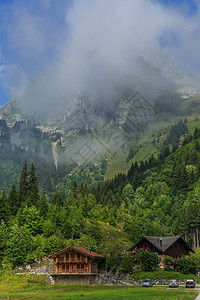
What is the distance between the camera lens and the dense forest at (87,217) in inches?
3536

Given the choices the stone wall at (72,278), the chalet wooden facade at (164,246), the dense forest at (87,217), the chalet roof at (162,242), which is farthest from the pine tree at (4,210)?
the chalet roof at (162,242)

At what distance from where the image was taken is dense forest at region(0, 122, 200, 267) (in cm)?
8981

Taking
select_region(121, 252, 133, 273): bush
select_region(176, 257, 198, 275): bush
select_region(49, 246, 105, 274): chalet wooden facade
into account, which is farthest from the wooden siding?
select_region(176, 257, 198, 275): bush

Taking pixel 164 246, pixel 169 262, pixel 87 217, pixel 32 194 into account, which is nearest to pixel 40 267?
pixel 169 262

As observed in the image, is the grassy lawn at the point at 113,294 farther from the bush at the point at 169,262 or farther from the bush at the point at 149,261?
the bush at the point at 169,262

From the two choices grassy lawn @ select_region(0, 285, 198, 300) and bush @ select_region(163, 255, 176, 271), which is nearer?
grassy lawn @ select_region(0, 285, 198, 300)

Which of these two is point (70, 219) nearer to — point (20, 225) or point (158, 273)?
point (20, 225)

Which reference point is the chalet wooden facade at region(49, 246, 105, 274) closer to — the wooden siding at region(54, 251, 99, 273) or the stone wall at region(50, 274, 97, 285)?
the wooden siding at region(54, 251, 99, 273)

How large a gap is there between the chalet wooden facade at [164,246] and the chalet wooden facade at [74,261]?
17.7 metres

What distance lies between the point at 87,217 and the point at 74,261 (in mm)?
48774

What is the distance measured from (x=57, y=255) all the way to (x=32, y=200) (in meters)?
41.1

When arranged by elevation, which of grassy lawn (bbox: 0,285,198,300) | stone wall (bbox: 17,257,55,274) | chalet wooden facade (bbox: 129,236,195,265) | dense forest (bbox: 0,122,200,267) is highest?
dense forest (bbox: 0,122,200,267)

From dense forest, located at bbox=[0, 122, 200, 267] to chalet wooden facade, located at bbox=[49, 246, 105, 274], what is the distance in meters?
8.27

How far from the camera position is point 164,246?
90.3m
